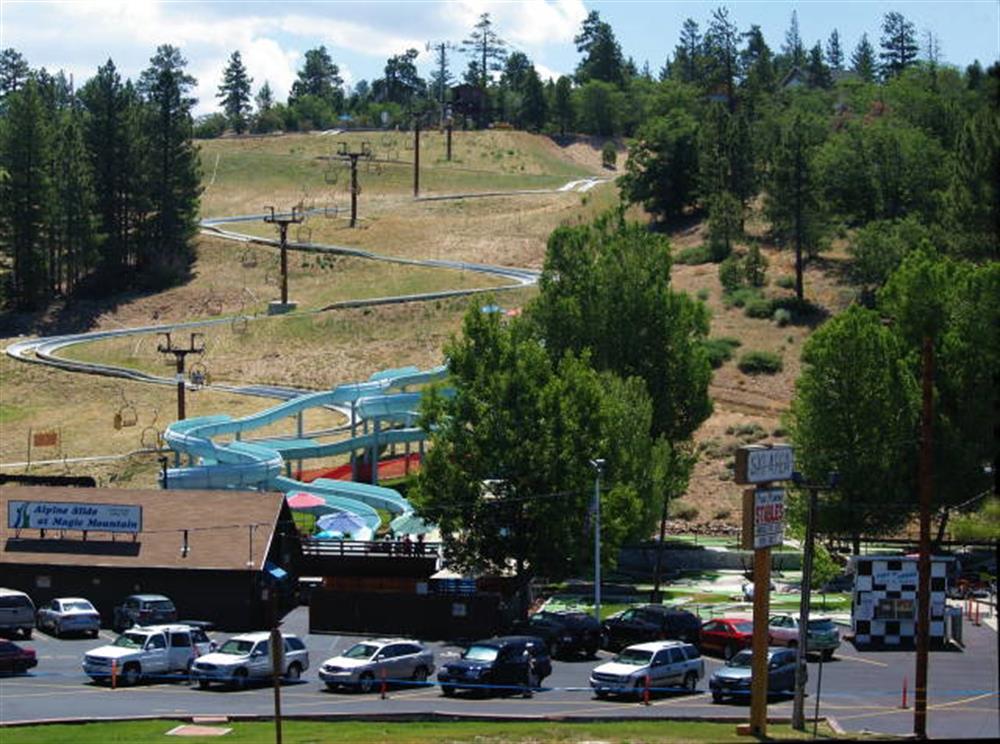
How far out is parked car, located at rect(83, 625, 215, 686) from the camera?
45406 mm

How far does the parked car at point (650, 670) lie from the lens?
43.4m

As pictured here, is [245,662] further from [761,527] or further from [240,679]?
[761,527]

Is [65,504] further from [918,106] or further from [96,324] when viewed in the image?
[918,106]

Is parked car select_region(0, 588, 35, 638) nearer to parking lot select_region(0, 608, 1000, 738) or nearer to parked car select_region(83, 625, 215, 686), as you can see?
parking lot select_region(0, 608, 1000, 738)

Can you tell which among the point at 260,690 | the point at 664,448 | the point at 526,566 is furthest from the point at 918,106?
the point at 260,690

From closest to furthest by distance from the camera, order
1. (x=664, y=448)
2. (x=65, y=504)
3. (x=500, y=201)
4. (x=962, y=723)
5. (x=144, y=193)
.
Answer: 1. (x=962, y=723)
2. (x=65, y=504)
3. (x=664, y=448)
4. (x=144, y=193)
5. (x=500, y=201)

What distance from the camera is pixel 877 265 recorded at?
350 feet

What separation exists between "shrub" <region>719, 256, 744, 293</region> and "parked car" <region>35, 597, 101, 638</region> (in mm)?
71201

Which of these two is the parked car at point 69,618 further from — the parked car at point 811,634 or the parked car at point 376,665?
the parked car at point 811,634

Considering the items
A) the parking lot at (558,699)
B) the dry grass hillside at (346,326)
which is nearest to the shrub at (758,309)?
the dry grass hillside at (346,326)

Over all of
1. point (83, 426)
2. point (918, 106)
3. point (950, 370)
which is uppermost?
point (918, 106)

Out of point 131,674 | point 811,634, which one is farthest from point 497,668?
point 131,674

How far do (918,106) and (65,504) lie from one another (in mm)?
92590

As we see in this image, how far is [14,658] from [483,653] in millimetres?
12869
